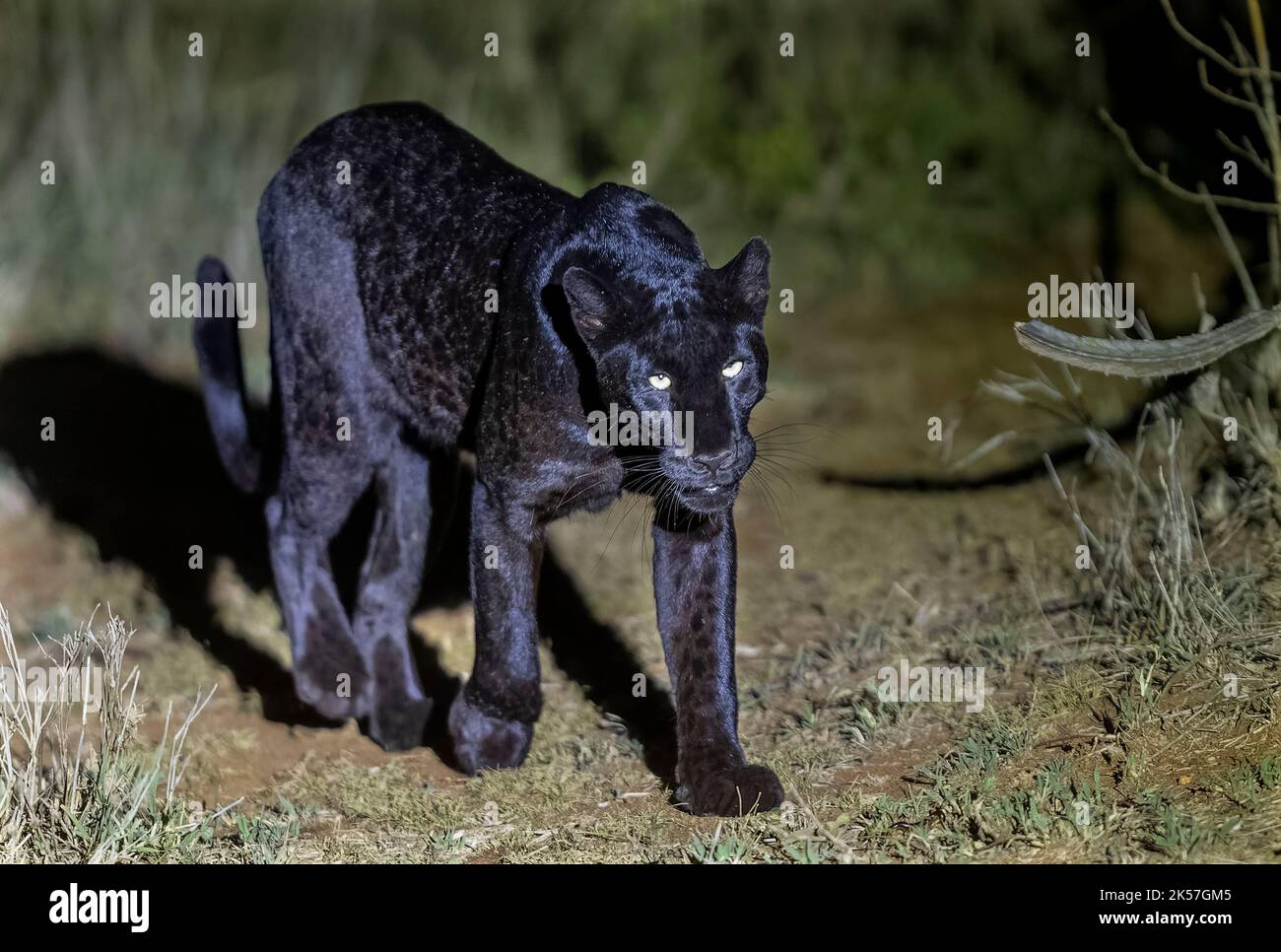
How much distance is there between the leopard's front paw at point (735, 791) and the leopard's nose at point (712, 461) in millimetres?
941

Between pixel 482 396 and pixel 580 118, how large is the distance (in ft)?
19.7

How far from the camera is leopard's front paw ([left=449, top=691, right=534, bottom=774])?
192 inches

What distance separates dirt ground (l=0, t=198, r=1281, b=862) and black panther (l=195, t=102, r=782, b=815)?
29cm

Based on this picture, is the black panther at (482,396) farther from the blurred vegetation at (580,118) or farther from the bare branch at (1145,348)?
the blurred vegetation at (580,118)

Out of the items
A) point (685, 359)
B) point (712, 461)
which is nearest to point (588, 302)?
point (685, 359)

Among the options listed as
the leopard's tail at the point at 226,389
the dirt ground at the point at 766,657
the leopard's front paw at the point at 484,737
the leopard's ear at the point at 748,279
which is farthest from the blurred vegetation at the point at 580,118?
the leopard's ear at the point at 748,279

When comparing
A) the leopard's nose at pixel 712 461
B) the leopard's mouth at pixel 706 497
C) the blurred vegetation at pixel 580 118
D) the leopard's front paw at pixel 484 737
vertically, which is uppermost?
the blurred vegetation at pixel 580 118

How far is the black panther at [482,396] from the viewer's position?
4199 millimetres

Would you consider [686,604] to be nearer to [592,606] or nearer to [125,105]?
[592,606]

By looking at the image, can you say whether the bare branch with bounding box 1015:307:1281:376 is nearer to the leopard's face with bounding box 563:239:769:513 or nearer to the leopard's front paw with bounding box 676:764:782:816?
the leopard's face with bounding box 563:239:769:513

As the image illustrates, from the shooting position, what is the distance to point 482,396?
15.9 feet

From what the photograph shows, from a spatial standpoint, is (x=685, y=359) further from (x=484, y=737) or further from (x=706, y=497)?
(x=484, y=737)

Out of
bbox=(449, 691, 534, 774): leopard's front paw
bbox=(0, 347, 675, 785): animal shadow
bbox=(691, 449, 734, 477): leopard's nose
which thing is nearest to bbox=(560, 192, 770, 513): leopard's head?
bbox=(691, 449, 734, 477): leopard's nose

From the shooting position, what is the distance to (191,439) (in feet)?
25.8
